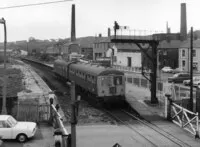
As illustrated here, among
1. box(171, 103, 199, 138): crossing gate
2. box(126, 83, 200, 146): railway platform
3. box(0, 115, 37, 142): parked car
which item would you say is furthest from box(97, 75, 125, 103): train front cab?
box(0, 115, 37, 142): parked car

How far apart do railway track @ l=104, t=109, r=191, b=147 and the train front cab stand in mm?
1091

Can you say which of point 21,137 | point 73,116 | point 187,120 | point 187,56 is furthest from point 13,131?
point 187,56

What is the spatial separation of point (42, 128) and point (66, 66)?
62.9 ft

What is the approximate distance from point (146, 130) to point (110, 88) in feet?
22.1

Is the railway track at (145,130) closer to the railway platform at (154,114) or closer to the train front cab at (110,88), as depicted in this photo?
the railway platform at (154,114)

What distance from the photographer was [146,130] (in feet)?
55.4

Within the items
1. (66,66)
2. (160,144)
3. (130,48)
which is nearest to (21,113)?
(160,144)

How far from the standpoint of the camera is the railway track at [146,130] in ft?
47.6

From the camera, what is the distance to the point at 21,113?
721 inches

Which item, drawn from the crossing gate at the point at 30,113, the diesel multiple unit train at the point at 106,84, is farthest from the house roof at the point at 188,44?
the crossing gate at the point at 30,113

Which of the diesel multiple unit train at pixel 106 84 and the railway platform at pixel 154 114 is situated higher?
the diesel multiple unit train at pixel 106 84

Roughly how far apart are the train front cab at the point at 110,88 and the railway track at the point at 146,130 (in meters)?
1.09

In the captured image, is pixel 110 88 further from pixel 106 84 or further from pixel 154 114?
pixel 154 114

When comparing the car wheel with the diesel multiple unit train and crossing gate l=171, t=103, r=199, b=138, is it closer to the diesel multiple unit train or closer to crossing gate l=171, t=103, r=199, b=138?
crossing gate l=171, t=103, r=199, b=138
